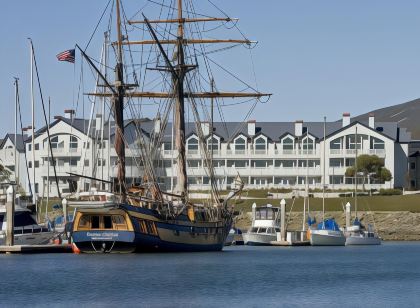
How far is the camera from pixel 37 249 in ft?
320

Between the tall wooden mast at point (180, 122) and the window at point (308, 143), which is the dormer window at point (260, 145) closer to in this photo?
the window at point (308, 143)

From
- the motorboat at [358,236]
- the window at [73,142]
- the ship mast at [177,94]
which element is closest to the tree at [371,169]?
the window at [73,142]

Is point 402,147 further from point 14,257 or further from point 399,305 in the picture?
point 399,305

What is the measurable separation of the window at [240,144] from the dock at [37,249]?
89.8m

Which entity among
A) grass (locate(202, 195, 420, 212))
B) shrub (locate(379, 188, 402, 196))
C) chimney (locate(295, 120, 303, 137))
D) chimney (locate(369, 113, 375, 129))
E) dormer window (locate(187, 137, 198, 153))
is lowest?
grass (locate(202, 195, 420, 212))

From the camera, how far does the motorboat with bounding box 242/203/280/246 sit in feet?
416

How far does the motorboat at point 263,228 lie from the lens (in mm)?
126688

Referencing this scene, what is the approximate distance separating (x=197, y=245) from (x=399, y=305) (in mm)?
39260

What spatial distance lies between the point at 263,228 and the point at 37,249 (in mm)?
35666

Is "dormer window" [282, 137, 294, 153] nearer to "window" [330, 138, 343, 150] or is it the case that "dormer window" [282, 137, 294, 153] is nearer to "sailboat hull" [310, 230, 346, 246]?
"window" [330, 138, 343, 150]

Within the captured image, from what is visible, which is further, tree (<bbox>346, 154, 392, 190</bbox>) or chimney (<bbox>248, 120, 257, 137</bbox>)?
chimney (<bbox>248, 120, 257, 137</bbox>)

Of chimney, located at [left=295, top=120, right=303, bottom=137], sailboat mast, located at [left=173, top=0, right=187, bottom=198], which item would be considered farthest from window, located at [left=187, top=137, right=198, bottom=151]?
sailboat mast, located at [left=173, top=0, right=187, bottom=198]

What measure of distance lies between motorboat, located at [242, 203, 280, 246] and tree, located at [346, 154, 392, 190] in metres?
49.4

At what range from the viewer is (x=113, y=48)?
101312 millimetres
